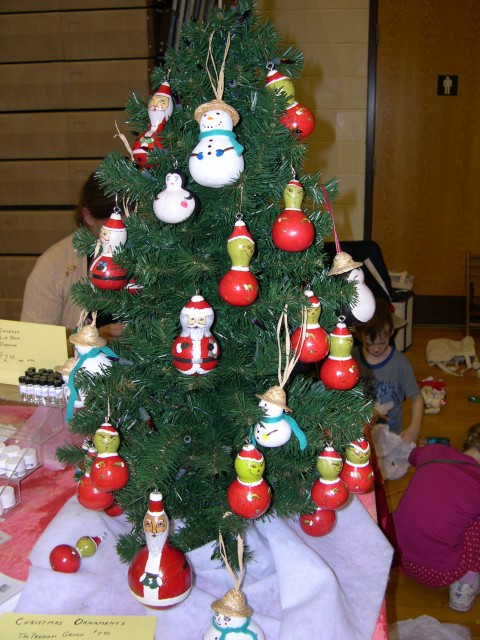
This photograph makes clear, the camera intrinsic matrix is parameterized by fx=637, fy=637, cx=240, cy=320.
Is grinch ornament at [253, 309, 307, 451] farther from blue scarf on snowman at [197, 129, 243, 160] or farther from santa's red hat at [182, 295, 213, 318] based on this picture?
blue scarf on snowman at [197, 129, 243, 160]

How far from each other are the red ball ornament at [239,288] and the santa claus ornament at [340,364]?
0.45 ft

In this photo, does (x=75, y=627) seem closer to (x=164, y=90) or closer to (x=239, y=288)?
(x=239, y=288)

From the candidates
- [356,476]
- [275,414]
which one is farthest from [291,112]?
[356,476]

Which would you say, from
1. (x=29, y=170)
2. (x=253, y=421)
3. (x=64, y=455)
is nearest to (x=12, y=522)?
(x=64, y=455)

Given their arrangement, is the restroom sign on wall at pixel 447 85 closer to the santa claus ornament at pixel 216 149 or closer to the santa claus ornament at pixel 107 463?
the santa claus ornament at pixel 216 149

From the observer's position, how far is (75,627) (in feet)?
2.45

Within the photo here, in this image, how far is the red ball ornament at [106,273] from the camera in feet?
2.67

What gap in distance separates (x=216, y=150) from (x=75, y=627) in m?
0.58

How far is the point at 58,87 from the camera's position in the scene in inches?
115

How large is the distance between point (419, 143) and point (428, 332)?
1209 millimetres

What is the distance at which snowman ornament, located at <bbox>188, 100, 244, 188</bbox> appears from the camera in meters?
0.73

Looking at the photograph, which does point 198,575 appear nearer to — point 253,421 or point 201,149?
point 253,421

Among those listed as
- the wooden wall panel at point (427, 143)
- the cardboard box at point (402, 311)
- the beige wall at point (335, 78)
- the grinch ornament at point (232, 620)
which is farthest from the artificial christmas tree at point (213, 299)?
the wooden wall panel at point (427, 143)

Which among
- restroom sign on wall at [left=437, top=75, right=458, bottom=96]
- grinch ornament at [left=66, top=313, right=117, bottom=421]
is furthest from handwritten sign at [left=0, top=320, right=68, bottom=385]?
restroom sign on wall at [left=437, top=75, right=458, bottom=96]
